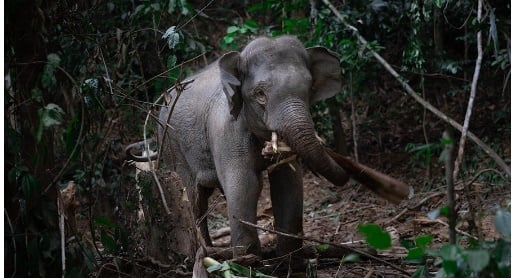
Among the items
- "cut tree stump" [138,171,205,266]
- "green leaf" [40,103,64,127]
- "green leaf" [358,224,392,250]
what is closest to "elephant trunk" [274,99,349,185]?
"cut tree stump" [138,171,205,266]

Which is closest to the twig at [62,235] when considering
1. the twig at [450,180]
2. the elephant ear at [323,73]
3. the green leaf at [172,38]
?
the green leaf at [172,38]

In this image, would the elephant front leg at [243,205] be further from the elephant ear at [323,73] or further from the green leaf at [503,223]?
the green leaf at [503,223]

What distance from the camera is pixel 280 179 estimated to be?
5.95 metres

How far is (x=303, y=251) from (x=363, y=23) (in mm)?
3248

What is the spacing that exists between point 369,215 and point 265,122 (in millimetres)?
3046

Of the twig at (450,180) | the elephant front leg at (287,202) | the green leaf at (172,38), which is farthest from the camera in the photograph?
the elephant front leg at (287,202)

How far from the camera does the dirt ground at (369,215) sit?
5.89 metres

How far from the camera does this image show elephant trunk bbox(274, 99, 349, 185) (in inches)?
197

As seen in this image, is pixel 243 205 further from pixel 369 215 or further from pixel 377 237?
pixel 369 215

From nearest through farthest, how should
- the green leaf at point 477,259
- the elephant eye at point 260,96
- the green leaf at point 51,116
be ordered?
1. the green leaf at point 477,259
2. the green leaf at point 51,116
3. the elephant eye at point 260,96

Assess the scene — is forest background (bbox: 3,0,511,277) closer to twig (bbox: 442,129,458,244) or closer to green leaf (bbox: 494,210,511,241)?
twig (bbox: 442,129,458,244)

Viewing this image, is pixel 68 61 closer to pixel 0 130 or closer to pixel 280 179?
pixel 0 130

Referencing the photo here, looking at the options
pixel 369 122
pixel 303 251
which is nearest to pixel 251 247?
pixel 303 251

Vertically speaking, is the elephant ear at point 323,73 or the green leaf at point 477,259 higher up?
the elephant ear at point 323,73
